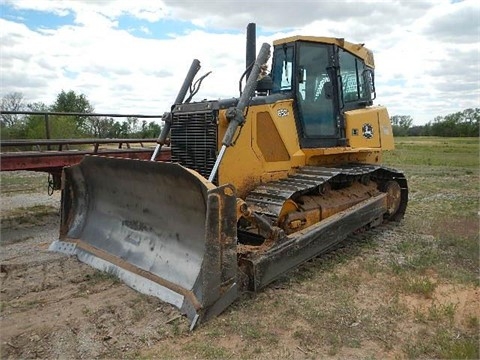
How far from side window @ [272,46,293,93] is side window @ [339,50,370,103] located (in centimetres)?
89

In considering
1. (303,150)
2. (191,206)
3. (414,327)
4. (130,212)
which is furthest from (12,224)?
(414,327)

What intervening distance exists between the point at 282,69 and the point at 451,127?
210ft

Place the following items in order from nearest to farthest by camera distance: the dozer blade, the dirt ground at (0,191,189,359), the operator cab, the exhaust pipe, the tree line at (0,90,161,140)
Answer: the dirt ground at (0,191,189,359) → the dozer blade → the operator cab → the exhaust pipe → the tree line at (0,90,161,140)

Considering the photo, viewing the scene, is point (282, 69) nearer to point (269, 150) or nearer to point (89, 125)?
point (269, 150)

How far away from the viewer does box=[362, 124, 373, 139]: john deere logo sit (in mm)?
6288

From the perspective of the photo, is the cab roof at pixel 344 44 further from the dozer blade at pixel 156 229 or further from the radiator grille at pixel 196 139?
the dozer blade at pixel 156 229

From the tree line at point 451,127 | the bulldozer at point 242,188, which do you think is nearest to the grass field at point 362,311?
the bulldozer at point 242,188

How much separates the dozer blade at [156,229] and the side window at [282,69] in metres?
2.22

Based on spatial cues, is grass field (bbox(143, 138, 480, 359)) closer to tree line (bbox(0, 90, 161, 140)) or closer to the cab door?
the cab door

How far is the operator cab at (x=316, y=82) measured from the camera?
5.48 meters

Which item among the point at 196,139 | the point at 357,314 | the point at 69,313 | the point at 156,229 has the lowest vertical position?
the point at 357,314

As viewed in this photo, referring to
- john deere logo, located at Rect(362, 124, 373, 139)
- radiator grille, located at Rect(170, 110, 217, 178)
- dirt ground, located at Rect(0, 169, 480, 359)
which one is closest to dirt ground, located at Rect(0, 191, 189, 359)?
dirt ground, located at Rect(0, 169, 480, 359)

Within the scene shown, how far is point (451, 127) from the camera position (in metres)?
61.7

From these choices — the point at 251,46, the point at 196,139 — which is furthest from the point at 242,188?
the point at 251,46
